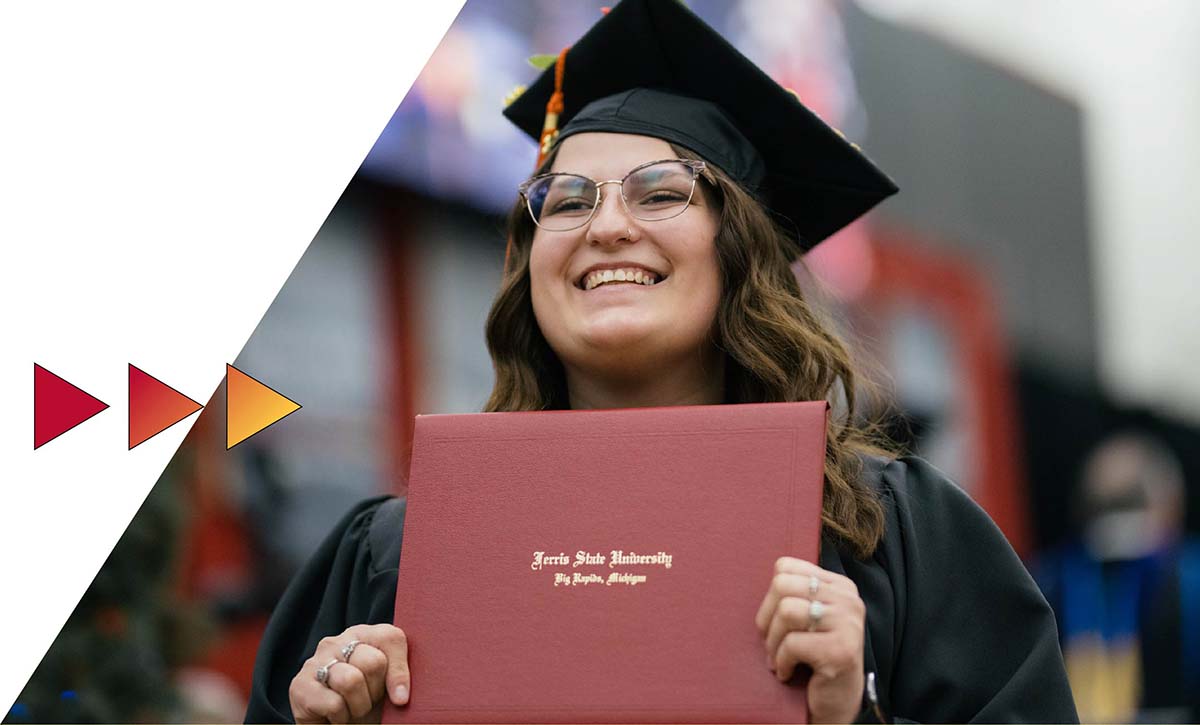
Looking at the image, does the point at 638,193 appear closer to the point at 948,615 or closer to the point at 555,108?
the point at 555,108

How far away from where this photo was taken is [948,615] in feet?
7.13

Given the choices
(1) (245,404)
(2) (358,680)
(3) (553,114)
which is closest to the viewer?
(2) (358,680)

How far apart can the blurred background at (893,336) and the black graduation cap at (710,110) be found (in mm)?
187

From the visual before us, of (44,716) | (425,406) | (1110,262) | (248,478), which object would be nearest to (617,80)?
(44,716)

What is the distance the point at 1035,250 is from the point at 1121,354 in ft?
9.64

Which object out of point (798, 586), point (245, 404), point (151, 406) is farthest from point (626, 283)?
point (245, 404)

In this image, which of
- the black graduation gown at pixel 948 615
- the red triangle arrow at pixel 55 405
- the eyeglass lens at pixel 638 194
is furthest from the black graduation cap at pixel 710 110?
the red triangle arrow at pixel 55 405

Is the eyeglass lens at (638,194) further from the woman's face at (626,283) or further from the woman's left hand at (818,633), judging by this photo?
the woman's left hand at (818,633)

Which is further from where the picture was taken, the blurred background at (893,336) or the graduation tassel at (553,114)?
the blurred background at (893,336)

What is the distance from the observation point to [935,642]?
7.04 ft

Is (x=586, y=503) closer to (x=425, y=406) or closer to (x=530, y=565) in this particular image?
(x=530, y=565)

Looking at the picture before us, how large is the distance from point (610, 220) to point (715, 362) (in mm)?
370

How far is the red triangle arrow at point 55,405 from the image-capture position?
125 inches

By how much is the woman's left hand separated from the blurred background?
0.98 meters
